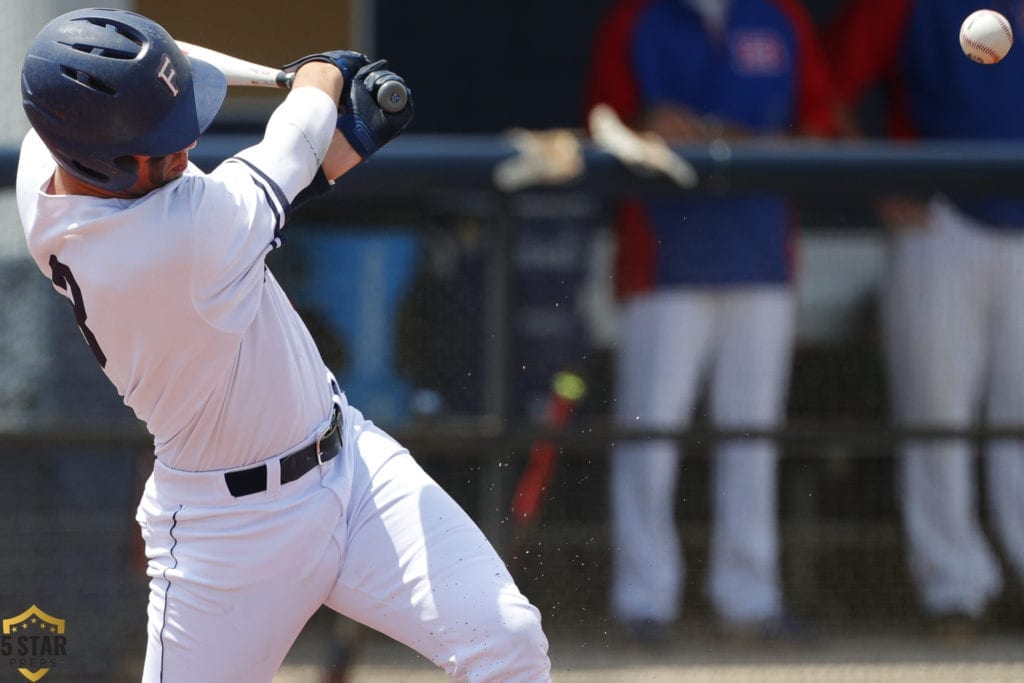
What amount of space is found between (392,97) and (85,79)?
0.60 metres

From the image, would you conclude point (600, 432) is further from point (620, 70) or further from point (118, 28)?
point (118, 28)

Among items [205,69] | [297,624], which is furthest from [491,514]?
[205,69]

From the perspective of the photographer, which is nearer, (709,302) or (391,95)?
(391,95)

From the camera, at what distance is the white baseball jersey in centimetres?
240

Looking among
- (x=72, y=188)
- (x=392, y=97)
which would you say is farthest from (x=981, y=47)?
(x=72, y=188)

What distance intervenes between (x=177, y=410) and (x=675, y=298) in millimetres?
1987

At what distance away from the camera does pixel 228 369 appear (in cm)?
255

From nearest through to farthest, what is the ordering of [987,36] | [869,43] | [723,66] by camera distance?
[987,36], [723,66], [869,43]

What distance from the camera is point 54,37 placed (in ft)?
7.91

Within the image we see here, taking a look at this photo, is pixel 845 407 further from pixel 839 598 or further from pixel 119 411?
pixel 119 411

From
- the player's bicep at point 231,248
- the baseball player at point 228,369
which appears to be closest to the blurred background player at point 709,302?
the baseball player at point 228,369

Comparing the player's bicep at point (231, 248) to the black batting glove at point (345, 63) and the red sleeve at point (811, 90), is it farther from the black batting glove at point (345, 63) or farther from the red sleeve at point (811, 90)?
the red sleeve at point (811, 90)

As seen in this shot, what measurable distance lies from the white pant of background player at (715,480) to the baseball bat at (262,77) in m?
1.50

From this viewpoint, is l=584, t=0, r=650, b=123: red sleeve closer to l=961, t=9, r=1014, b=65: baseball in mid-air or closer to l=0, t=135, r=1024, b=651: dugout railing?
l=0, t=135, r=1024, b=651: dugout railing
